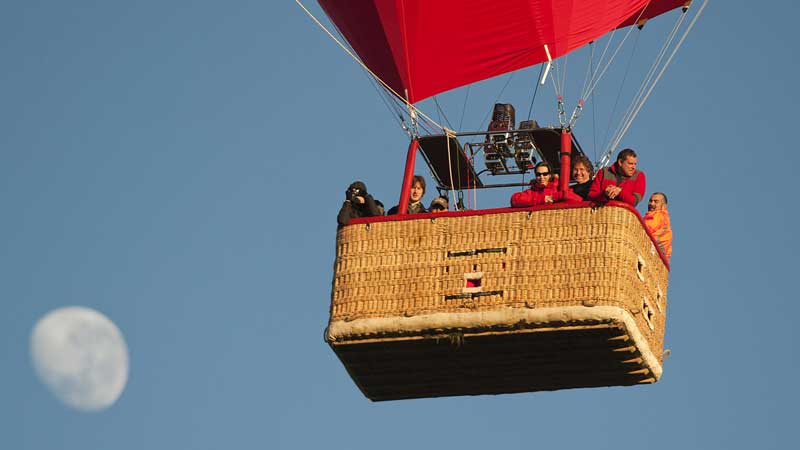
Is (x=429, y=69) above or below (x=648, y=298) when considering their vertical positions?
above

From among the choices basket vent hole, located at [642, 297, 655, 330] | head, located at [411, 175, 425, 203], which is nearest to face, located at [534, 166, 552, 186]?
head, located at [411, 175, 425, 203]

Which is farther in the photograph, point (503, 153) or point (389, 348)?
point (503, 153)

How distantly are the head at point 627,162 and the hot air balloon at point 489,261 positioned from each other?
0.43m

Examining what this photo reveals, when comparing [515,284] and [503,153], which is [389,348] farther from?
[503,153]

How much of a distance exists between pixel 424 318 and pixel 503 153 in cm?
234

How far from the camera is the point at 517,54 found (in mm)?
18812

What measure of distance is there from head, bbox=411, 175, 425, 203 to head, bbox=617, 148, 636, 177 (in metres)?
1.63

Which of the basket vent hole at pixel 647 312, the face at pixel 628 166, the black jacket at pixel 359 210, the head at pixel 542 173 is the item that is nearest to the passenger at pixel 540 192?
the head at pixel 542 173

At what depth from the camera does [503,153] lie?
19.2m

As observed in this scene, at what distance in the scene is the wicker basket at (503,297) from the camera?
17156 mm

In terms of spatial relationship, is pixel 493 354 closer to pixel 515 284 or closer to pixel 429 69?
pixel 515 284

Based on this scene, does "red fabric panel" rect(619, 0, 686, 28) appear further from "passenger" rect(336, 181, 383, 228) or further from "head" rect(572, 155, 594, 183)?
"passenger" rect(336, 181, 383, 228)

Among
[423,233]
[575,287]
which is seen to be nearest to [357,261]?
[423,233]

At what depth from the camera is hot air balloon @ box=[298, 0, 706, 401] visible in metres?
17.2
